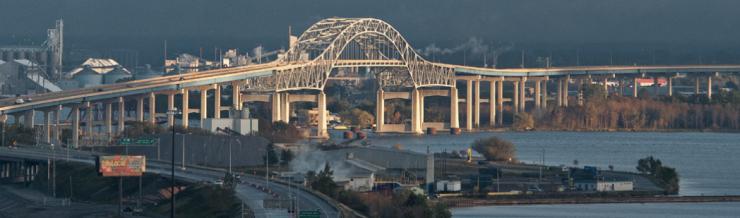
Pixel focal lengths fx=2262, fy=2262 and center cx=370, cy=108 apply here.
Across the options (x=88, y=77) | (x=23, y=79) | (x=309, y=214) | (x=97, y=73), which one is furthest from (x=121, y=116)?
(x=309, y=214)

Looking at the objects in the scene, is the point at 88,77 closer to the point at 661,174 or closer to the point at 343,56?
the point at 343,56

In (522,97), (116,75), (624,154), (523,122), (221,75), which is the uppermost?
(116,75)

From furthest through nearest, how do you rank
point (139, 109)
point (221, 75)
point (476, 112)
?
point (476, 112), point (221, 75), point (139, 109)

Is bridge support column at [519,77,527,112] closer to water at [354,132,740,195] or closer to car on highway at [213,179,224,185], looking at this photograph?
water at [354,132,740,195]

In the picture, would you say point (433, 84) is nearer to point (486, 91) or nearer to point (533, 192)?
point (486, 91)

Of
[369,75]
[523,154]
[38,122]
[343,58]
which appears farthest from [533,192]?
[369,75]

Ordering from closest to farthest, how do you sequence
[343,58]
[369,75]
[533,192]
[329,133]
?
[533,192] < [329,133] < [343,58] < [369,75]

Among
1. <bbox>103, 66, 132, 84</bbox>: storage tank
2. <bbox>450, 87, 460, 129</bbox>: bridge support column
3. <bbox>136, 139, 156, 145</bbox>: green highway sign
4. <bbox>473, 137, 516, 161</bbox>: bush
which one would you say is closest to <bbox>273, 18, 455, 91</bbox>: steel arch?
<bbox>450, 87, 460, 129</bbox>: bridge support column
